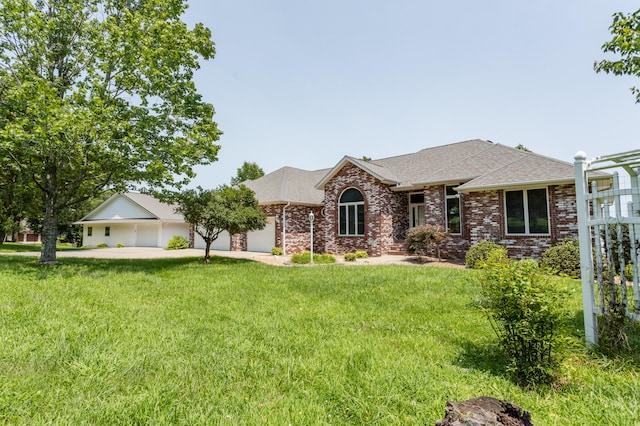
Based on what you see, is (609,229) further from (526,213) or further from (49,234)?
(49,234)

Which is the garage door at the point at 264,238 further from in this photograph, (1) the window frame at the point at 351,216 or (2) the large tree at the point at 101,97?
(2) the large tree at the point at 101,97

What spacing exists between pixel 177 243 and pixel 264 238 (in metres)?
9.24

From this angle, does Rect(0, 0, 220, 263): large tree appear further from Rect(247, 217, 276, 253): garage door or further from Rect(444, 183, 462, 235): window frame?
Rect(444, 183, 462, 235): window frame

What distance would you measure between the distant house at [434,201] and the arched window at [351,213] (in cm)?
6

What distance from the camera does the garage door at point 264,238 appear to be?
2069cm

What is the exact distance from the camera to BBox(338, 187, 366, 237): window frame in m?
17.9

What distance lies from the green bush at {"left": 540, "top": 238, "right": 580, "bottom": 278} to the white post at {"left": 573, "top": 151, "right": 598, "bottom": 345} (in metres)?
7.40

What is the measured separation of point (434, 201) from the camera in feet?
51.6

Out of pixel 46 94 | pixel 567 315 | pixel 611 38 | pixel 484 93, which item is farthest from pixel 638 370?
pixel 46 94

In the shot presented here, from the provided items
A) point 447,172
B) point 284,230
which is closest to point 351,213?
point 284,230

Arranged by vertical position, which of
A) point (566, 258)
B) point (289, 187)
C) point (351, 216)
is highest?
point (289, 187)

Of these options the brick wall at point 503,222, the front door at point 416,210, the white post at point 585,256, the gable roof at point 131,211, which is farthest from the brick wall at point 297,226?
the white post at point 585,256

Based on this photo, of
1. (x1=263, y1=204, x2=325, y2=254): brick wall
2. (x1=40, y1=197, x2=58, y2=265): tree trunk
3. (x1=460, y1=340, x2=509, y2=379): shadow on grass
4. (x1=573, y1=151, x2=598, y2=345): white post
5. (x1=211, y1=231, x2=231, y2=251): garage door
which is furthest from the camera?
(x1=211, y1=231, x2=231, y2=251): garage door

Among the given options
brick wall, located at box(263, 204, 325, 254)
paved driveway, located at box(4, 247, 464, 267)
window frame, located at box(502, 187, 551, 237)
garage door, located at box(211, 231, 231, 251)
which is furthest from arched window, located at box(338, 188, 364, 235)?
garage door, located at box(211, 231, 231, 251)
